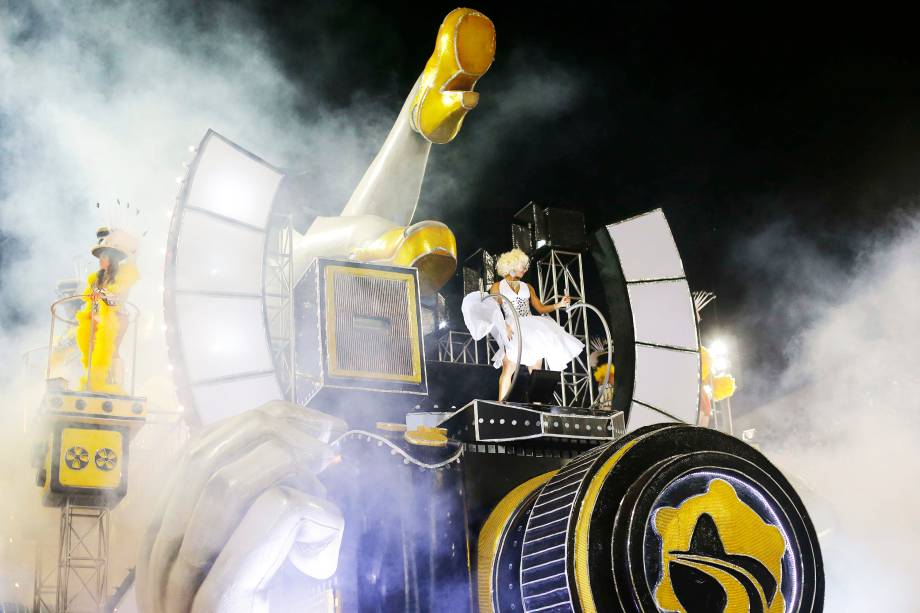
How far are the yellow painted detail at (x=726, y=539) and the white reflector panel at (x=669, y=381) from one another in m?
2.94

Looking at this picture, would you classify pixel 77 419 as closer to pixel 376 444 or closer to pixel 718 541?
pixel 376 444

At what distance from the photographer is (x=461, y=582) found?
268 cm

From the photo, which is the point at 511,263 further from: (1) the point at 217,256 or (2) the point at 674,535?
(2) the point at 674,535

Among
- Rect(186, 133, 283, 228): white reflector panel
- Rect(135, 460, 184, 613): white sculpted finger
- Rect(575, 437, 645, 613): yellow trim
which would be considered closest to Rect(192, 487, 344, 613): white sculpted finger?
Rect(135, 460, 184, 613): white sculpted finger

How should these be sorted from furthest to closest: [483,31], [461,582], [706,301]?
[706,301] < [483,31] < [461,582]

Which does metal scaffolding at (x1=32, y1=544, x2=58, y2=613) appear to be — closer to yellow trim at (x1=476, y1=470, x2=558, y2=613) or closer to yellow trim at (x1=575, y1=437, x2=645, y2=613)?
yellow trim at (x1=476, y1=470, x2=558, y2=613)

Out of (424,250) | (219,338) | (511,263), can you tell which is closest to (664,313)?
(511,263)

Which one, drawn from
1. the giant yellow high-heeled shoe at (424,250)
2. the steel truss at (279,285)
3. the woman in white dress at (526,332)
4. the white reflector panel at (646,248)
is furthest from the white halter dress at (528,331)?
the steel truss at (279,285)

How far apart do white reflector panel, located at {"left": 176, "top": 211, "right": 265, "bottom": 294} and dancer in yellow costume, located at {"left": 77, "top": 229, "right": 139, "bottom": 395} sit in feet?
9.57

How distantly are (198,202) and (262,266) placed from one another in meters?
0.80

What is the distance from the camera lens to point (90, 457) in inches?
369

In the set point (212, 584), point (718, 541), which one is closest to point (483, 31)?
point (718, 541)

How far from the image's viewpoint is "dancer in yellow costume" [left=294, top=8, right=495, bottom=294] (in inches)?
209

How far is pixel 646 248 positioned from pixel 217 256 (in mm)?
3794
